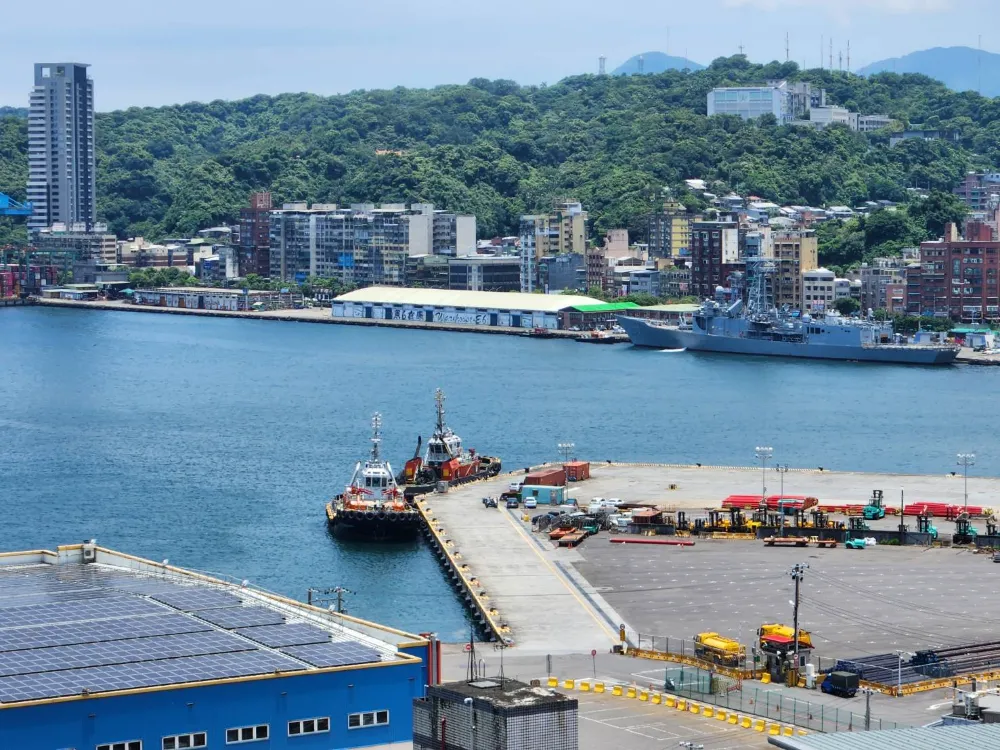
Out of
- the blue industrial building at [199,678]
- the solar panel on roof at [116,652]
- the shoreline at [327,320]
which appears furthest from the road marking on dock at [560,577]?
the shoreline at [327,320]

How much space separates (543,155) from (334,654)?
431ft

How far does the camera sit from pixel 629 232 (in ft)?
402

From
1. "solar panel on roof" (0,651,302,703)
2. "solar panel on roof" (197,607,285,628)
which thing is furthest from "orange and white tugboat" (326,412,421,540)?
"solar panel on roof" (0,651,302,703)

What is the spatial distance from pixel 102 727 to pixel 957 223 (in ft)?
328

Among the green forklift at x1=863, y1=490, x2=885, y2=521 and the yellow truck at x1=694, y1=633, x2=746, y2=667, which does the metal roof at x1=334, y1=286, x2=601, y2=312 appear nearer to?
the green forklift at x1=863, y1=490, x2=885, y2=521

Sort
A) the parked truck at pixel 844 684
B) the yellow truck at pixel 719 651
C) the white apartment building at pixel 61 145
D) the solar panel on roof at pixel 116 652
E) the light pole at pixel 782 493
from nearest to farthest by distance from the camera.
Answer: the solar panel on roof at pixel 116 652
the parked truck at pixel 844 684
the yellow truck at pixel 719 651
the light pole at pixel 782 493
the white apartment building at pixel 61 145

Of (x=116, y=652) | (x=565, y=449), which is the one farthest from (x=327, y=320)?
(x=116, y=652)

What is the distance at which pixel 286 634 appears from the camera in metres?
20.0

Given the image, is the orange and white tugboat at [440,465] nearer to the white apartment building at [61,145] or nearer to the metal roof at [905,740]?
the metal roof at [905,740]

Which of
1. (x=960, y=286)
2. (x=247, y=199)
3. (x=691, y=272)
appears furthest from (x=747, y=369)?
(x=247, y=199)

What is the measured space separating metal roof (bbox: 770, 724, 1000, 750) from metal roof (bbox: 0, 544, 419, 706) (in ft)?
14.2

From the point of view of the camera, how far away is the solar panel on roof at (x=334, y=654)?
1892 centimetres

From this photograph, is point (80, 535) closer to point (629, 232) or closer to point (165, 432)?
point (165, 432)

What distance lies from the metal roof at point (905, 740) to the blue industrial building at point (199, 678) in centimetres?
400
